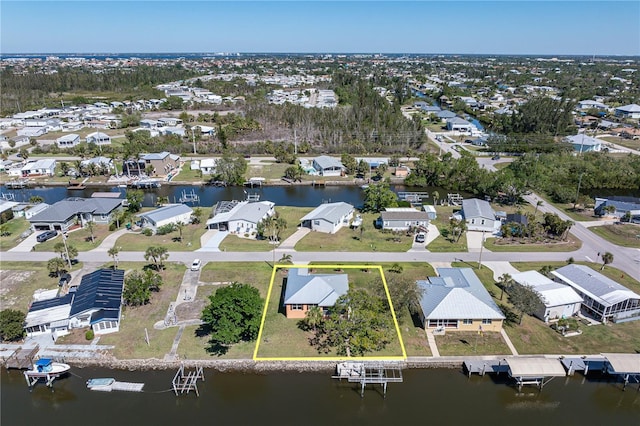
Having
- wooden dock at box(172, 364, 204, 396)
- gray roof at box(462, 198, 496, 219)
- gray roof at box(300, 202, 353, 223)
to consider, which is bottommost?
wooden dock at box(172, 364, 204, 396)

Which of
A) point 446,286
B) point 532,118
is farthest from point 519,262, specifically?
point 532,118

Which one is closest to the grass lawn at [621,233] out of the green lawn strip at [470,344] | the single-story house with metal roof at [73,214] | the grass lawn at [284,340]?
the green lawn strip at [470,344]

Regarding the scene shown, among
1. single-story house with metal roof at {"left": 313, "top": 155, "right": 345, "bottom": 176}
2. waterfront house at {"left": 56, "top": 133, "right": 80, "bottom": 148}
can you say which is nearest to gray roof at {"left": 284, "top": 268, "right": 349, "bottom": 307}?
single-story house with metal roof at {"left": 313, "top": 155, "right": 345, "bottom": 176}

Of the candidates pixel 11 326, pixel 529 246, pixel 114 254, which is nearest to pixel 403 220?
pixel 529 246

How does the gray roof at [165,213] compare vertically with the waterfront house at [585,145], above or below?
below

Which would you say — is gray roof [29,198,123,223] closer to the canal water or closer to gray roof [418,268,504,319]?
the canal water

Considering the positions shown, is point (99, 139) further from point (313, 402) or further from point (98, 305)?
point (313, 402)

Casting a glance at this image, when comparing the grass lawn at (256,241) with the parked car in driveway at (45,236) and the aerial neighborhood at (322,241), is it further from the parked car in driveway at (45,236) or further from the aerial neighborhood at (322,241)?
the parked car in driveway at (45,236)

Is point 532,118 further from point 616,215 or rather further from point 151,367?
point 151,367
